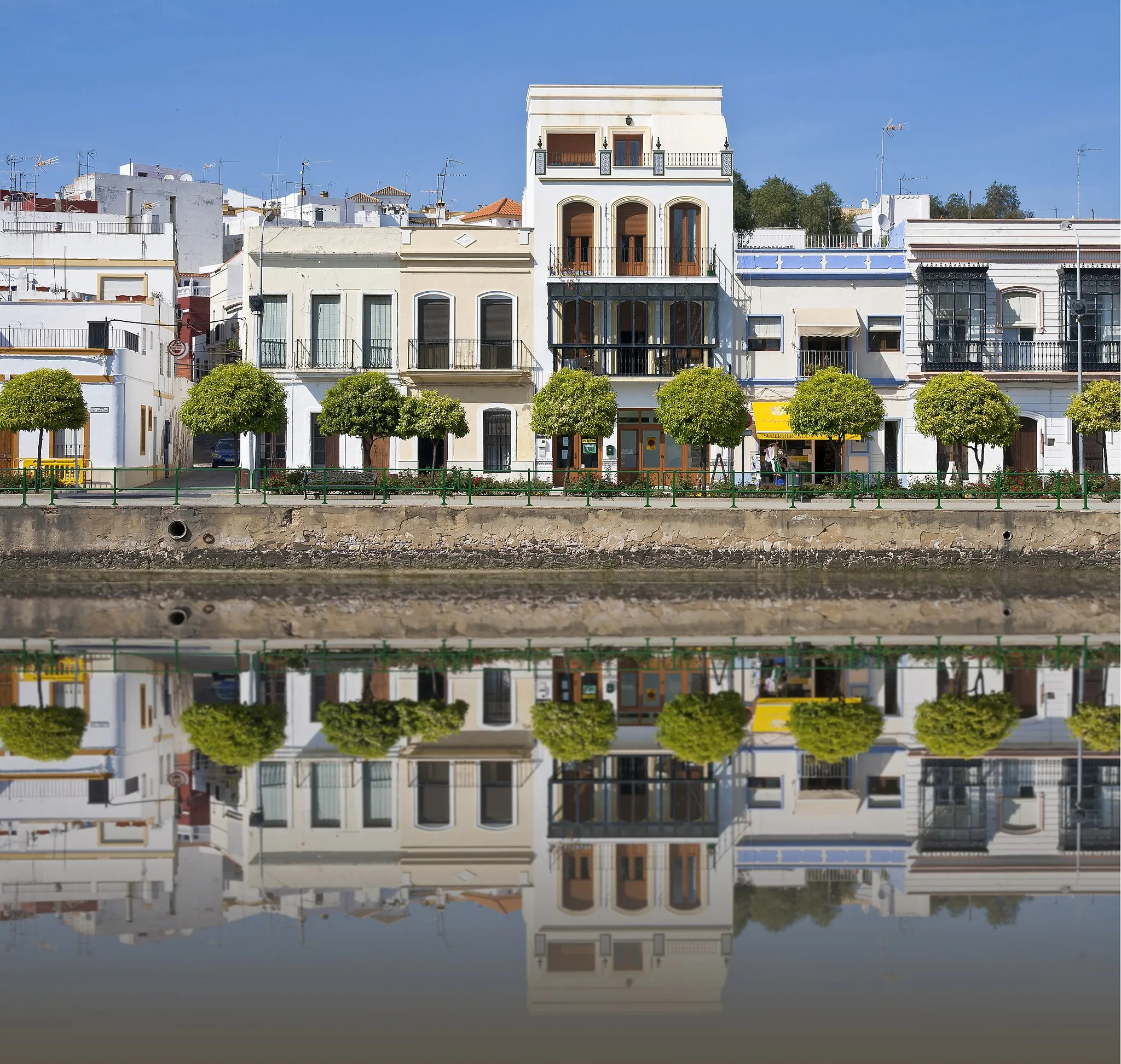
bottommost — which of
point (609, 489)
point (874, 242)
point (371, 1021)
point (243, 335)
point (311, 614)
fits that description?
point (371, 1021)

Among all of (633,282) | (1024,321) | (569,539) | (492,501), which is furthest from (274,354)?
(1024,321)

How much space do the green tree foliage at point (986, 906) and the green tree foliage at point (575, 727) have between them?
4480mm

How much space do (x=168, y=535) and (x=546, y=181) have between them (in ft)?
59.0

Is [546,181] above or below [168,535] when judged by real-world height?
above

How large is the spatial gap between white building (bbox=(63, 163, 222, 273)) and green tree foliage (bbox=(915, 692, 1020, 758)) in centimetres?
5518

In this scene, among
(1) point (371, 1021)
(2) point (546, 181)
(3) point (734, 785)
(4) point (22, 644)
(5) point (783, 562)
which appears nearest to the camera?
(1) point (371, 1021)

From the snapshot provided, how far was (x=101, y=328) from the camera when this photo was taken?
131 feet

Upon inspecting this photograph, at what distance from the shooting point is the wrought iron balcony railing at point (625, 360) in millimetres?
42500

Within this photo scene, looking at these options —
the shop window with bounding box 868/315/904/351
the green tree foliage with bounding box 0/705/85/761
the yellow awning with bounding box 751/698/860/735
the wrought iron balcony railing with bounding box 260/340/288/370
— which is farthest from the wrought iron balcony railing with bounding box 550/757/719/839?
the shop window with bounding box 868/315/904/351

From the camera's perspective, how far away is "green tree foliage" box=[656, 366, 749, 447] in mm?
35969

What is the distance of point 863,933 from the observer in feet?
26.7

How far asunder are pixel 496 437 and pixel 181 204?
99.1 ft

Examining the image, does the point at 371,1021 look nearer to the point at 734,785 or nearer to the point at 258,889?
the point at 258,889

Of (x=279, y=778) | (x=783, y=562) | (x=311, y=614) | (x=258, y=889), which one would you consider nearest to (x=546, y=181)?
(x=783, y=562)
